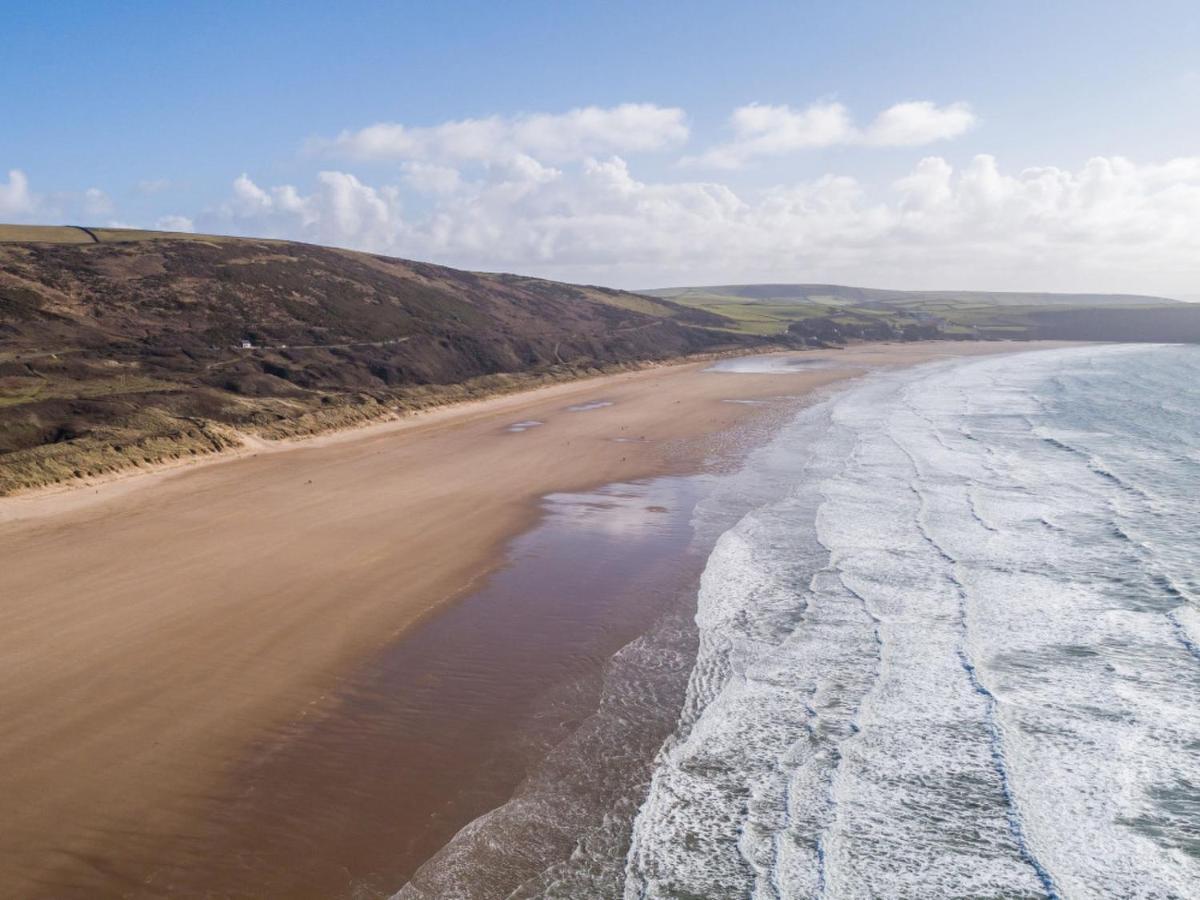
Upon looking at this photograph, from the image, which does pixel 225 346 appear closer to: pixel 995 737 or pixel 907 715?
pixel 907 715

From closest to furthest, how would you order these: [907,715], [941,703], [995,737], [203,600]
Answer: [995,737] → [907,715] → [941,703] → [203,600]

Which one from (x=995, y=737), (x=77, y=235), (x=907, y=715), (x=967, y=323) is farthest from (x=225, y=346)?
(x=967, y=323)

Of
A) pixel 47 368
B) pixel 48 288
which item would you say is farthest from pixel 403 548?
pixel 48 288

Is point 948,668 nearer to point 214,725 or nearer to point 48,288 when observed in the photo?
A: point 214,725

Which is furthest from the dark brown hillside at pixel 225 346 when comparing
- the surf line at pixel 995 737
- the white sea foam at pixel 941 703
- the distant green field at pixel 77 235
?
the surf line at pixel 995 737

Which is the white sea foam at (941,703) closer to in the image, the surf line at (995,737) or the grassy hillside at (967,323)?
the surf line at (995,737)
